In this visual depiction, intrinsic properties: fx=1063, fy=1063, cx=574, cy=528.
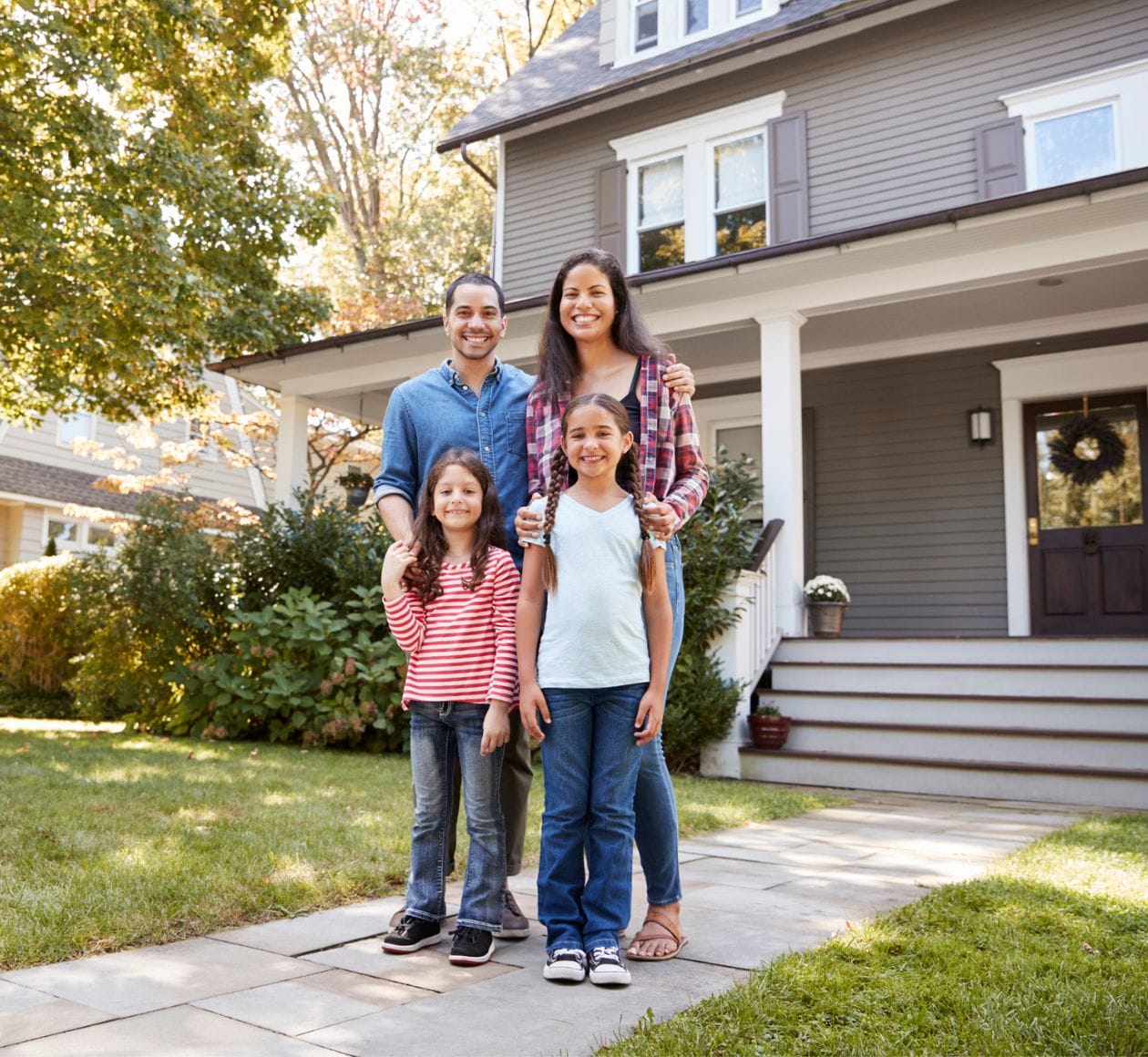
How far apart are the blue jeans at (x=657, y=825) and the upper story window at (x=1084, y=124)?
787cm

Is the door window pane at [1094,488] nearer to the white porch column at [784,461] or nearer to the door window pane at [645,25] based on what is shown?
the white porch column at [784,461]

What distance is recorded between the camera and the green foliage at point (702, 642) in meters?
6.75

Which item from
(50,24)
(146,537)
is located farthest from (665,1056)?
(50,24)

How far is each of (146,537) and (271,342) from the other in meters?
3.85

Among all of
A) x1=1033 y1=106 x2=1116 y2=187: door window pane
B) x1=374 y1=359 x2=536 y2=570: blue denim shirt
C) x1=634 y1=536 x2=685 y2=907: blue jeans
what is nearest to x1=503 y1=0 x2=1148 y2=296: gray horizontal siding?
x1=1033 y1=106 x2=1116 y2=187: door window pane

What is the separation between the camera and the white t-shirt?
2592mm

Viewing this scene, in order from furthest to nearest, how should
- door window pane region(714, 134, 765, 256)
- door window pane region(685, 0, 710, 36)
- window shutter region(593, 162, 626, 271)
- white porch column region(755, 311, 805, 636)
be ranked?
1. door window pane region(685, 0, 710, 36)
2. window shutter region(593, 162, 626, 271)
3. door window pane region(714, 134, 765, 256)
4. white porch column region(755, 311, 805, 636)

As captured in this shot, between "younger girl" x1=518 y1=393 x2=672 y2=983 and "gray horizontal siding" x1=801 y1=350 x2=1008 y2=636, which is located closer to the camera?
"younger girl" x1=518 y1=393 x2=672 y2=983

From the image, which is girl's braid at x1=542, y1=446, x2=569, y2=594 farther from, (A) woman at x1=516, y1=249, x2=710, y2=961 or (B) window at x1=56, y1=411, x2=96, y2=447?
(B) window at x1=56, y1=411, x2=96, y2=447

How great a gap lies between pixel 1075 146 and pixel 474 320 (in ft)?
26.7

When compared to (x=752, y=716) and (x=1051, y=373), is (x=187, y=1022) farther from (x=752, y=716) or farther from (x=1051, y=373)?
(x=1051, y=373)

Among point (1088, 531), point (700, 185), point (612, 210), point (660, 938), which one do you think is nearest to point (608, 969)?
point (660, 938)

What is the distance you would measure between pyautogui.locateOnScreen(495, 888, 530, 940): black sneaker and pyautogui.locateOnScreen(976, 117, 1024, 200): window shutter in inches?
327

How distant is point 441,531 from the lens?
284 cm
